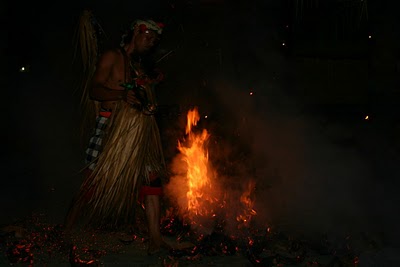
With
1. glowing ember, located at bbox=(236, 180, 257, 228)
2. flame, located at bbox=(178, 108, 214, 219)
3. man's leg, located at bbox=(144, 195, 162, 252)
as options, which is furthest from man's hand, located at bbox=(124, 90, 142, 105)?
glowing ember, located at bbox=(236, 180, 257, 228)

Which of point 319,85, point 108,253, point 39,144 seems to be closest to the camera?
point 108,253

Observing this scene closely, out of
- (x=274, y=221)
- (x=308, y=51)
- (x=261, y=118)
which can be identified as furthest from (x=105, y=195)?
(x=308, y=51)

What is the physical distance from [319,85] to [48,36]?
12.7ft

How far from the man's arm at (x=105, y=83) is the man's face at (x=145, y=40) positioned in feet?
0.73

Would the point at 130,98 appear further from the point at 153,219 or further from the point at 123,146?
the point at 153,219

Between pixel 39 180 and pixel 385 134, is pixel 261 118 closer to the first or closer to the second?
pixel 385 134

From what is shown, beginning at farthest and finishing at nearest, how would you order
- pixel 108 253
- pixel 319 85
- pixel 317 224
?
pixel 319 85
pixel 317 224
pixel 108 253

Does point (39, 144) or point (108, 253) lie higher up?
point (39, 144)

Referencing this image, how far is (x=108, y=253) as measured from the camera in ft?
12.1

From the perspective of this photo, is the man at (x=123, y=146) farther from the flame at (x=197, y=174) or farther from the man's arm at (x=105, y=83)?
the flame at (x=197, y=174)

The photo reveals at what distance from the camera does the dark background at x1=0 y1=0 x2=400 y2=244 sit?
17.7 feet

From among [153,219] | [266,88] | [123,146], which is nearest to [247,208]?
[153,219]

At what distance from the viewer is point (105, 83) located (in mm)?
3873

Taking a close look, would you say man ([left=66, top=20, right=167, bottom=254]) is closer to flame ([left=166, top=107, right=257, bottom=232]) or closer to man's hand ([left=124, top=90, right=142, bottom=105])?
man's hand ([left=124, top=90, right=142, bottom=105])
